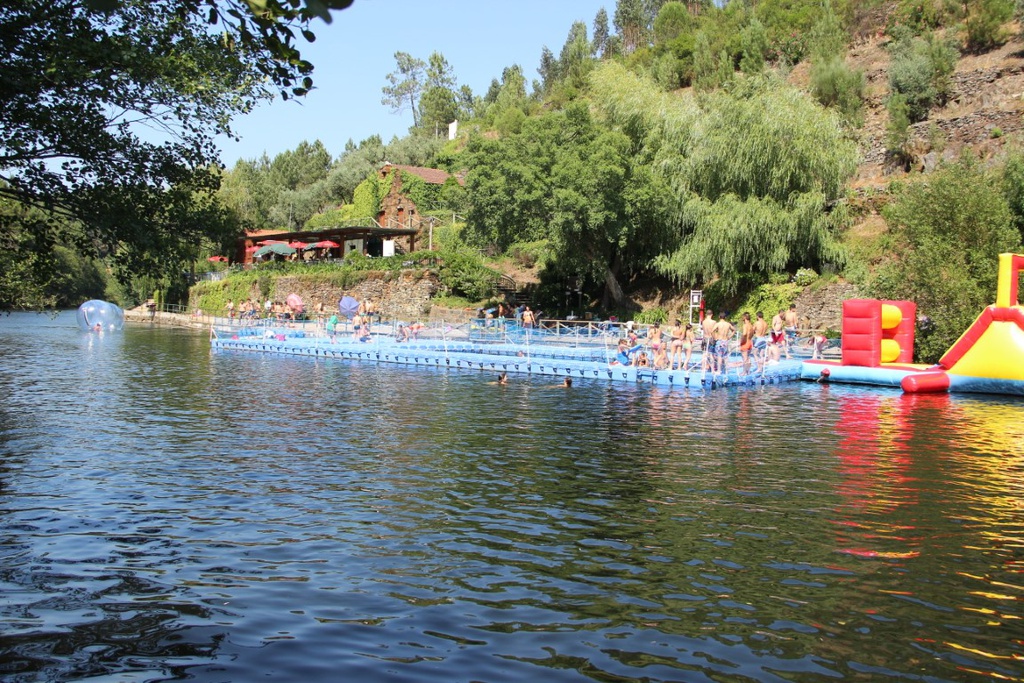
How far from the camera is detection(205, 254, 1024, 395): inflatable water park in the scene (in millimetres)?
24062

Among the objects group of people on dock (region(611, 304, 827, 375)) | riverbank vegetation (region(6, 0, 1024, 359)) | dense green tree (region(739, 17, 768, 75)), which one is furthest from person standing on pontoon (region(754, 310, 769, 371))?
dense green tree (region(739, 17, 768, 75))

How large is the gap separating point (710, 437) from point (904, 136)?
3743 centimetres

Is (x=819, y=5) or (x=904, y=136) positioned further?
(x=819, y=5)

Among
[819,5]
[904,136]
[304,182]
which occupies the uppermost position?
[819,5]

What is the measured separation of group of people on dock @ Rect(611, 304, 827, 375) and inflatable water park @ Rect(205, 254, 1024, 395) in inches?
8.6

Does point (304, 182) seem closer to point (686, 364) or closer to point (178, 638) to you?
point (686, 364)

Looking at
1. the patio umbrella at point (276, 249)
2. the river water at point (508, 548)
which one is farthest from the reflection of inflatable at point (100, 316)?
the river water at point (508, 548)

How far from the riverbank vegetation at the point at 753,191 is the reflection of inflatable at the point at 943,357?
2.41m

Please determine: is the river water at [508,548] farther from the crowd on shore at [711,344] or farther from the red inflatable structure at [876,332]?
the red inflatable structure at [876,332]

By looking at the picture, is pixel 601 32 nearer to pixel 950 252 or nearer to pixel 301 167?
pixel 301 167

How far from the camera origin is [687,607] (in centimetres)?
780

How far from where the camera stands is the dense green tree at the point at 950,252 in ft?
91.5

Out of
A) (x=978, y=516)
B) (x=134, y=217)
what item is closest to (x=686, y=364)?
(x=978, y=516)

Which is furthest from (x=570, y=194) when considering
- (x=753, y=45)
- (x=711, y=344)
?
(x=753, y=45)
